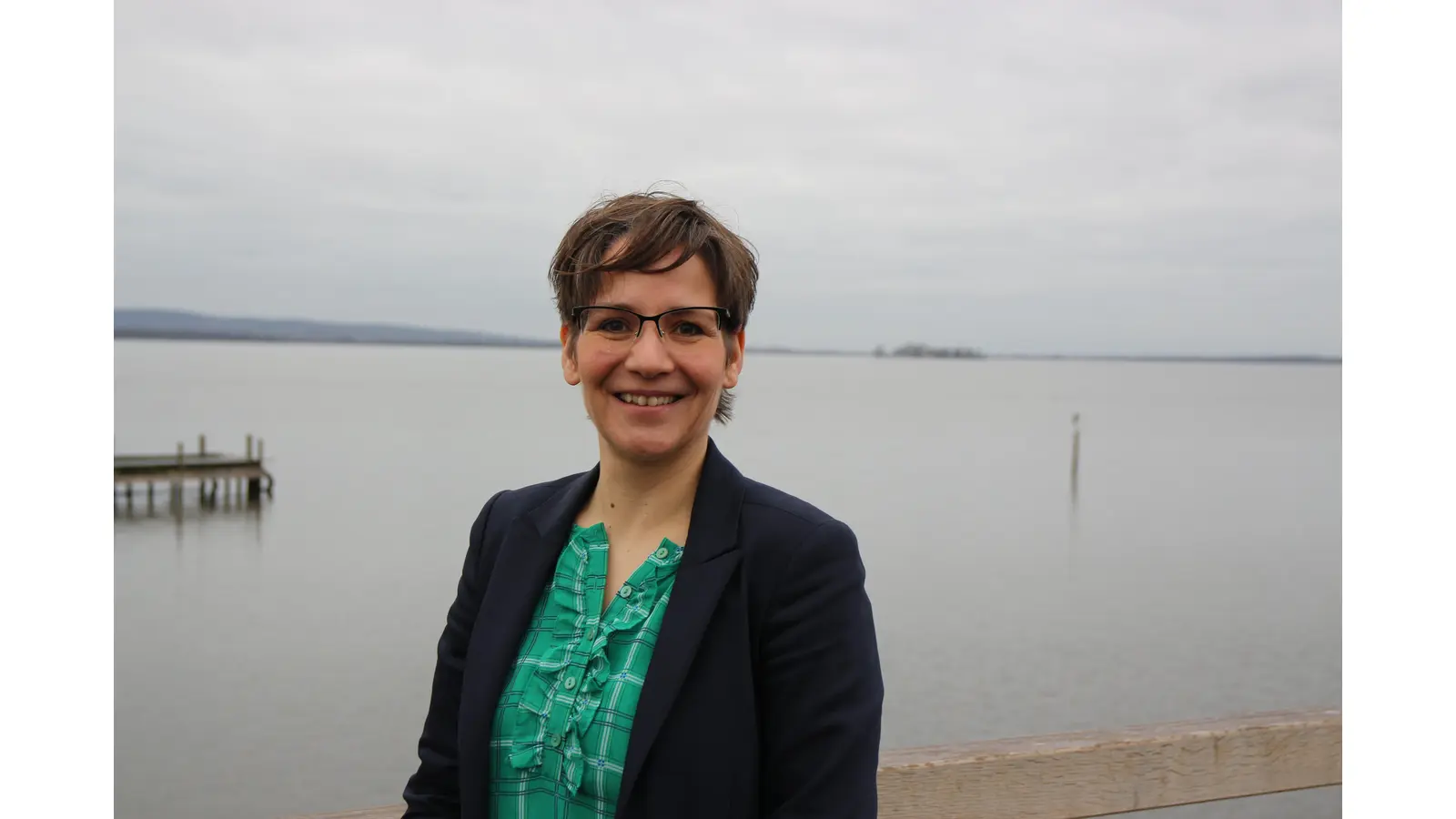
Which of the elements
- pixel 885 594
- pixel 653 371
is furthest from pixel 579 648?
pixel 885 594

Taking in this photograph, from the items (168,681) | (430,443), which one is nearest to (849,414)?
(430,443)

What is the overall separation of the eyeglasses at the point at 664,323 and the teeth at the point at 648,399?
0.08 meters

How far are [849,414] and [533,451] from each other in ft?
144

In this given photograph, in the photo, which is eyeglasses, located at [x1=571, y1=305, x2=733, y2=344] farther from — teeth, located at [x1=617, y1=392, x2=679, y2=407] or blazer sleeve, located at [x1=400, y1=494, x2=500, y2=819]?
blazer sleeve, located at [x1=400, y1=494, x2=500, y2=819]

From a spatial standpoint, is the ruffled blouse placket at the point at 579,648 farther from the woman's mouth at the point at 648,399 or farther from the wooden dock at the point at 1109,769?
the wooden dock at the point at 1109,769

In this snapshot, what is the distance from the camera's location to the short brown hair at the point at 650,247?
64.8 inches

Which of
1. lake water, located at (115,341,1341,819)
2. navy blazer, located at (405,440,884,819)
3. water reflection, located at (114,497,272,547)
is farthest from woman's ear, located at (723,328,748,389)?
water reflection, located at (114,497,272,547)

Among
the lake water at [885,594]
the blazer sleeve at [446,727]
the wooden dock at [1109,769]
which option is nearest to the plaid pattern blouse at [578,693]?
the blazer sleeve at [446,727]

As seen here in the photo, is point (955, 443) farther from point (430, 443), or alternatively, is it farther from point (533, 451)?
point (430, 443)

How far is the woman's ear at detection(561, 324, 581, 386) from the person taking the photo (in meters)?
1.79

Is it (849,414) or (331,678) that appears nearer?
(331,678)

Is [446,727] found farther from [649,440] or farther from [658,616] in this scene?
[649,440]
